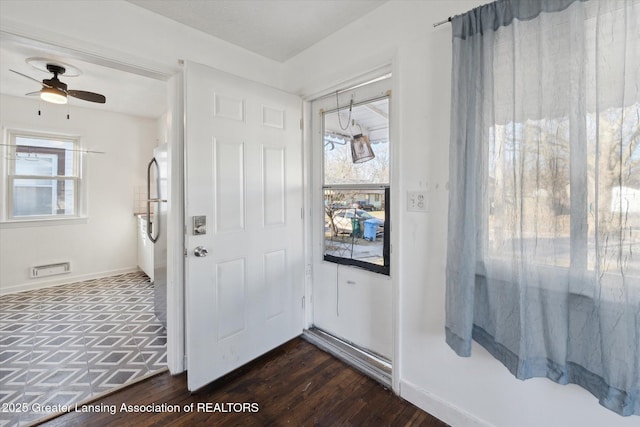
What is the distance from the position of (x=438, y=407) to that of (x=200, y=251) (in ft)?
5.41

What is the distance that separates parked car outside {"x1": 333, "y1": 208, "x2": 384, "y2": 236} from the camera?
206 cm

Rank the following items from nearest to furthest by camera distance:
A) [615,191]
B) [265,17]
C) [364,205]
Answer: [615,191] → [265,17] → [364,205]

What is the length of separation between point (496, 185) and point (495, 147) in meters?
0.17

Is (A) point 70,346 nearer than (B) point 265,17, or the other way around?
(B) point 265,17

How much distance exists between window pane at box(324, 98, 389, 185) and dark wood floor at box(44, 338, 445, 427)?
1370mm

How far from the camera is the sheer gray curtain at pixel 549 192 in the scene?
1.00 meters

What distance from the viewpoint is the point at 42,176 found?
3.88 m

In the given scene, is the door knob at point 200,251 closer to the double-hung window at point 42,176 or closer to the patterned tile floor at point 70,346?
the patterned tile floor at point 70,346

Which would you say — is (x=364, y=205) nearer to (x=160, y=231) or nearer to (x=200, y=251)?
(x=200, y=251)

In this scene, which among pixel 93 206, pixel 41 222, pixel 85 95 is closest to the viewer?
pixel 85 95

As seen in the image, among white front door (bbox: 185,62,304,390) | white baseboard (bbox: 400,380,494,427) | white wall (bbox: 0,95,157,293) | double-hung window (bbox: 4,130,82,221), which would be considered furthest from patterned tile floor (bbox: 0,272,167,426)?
white baseboard (bbox: 400,380,494,427)

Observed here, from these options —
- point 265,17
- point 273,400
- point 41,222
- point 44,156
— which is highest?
point 265,17

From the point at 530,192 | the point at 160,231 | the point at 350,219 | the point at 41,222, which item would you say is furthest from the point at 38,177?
the point at 530,192

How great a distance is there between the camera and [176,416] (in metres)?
1.62
